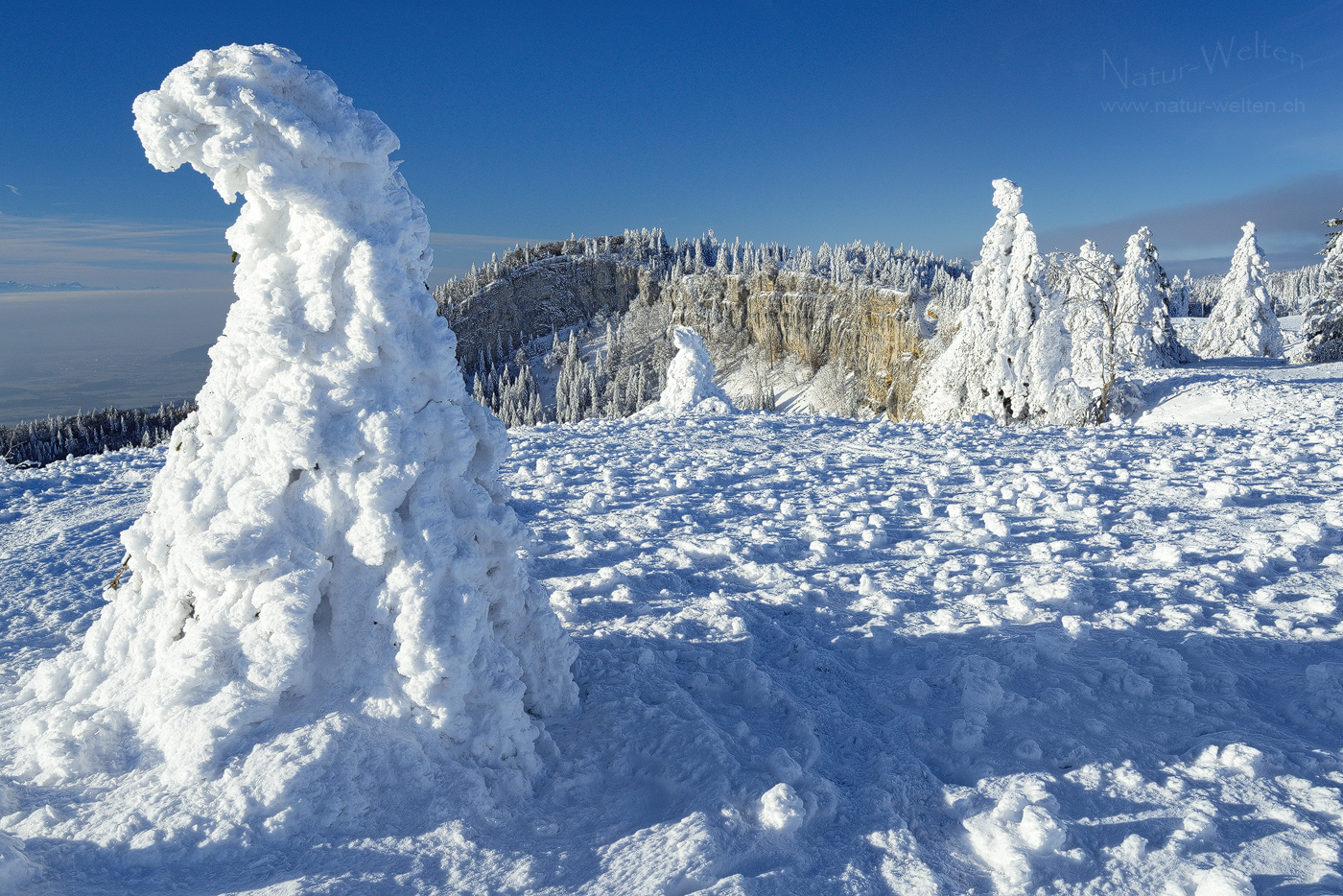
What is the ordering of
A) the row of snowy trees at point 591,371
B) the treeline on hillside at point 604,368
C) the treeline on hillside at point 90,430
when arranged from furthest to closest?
the row of snowy trees at point 591,371 < the treeline on hillside at point 604,368 < the treeline on hillside at point 90,430

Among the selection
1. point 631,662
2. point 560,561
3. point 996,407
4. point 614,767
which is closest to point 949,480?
point 560,561

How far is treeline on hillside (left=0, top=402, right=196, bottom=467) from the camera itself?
77.1 m

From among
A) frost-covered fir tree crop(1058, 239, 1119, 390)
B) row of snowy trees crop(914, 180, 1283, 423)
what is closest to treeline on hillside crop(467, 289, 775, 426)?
frost-covered fir tree crop(1058, 239, 1119, 390)

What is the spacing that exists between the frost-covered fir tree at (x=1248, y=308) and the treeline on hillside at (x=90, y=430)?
311 ft

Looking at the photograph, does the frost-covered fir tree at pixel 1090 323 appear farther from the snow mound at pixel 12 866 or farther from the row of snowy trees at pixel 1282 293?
the row of snowy trees at pixel 1282 293

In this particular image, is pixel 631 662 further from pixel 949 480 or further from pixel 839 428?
pixel 839 428

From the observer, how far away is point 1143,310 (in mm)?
33219

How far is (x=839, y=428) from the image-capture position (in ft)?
43.9

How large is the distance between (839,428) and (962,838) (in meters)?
10.9

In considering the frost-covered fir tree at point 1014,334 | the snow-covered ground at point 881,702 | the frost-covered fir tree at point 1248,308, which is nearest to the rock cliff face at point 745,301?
the frost-covered fir tree at point 1248,308

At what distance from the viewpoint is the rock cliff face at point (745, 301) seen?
344 ft

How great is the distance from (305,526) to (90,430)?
11268cm

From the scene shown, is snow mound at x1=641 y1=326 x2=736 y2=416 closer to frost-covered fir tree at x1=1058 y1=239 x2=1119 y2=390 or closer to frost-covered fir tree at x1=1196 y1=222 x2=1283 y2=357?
frost-covered fir tree at x1=1058 y1=239 x2=1119 y2=390

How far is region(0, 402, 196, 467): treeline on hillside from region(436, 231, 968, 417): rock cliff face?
41.7 m
